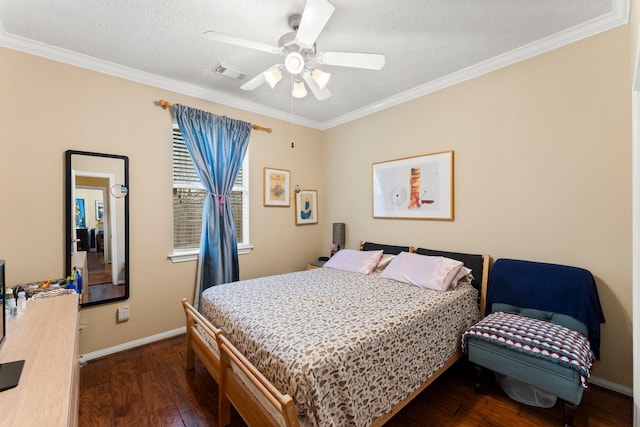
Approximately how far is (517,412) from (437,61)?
2.74 meters

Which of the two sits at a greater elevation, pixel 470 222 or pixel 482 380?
pixel 470 222

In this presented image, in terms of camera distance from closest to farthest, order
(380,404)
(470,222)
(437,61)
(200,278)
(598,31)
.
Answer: (380,404) → (598,31) → (437,61) → (470,222) → (200,278)

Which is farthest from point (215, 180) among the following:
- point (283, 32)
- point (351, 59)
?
point (351, 59)

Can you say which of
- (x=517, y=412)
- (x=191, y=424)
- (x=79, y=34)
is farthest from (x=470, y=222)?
(x=79, y=34)

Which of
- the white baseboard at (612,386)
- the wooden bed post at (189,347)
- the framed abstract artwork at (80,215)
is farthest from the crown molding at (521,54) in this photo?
the framed abstract artwork at (80,215)

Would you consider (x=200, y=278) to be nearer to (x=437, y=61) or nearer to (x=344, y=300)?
(x=344, y=300)

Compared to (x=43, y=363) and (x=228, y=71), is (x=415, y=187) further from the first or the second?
(x=43, y=363)

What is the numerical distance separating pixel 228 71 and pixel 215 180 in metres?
1.11

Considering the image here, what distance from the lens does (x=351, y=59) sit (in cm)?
186

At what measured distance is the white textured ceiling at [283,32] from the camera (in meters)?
1.82

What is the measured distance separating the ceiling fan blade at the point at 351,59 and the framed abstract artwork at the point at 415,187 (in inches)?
53.8

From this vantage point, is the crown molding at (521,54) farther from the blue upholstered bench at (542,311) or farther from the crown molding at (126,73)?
the blue upholstered bench at (542,311)

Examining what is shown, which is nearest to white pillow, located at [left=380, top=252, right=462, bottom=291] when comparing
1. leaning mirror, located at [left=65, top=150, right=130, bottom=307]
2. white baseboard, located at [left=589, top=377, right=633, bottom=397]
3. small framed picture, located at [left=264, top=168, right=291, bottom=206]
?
white baseboard, located at [left=589, top=377, right=633, bottom=397]

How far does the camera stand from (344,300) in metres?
2.04
